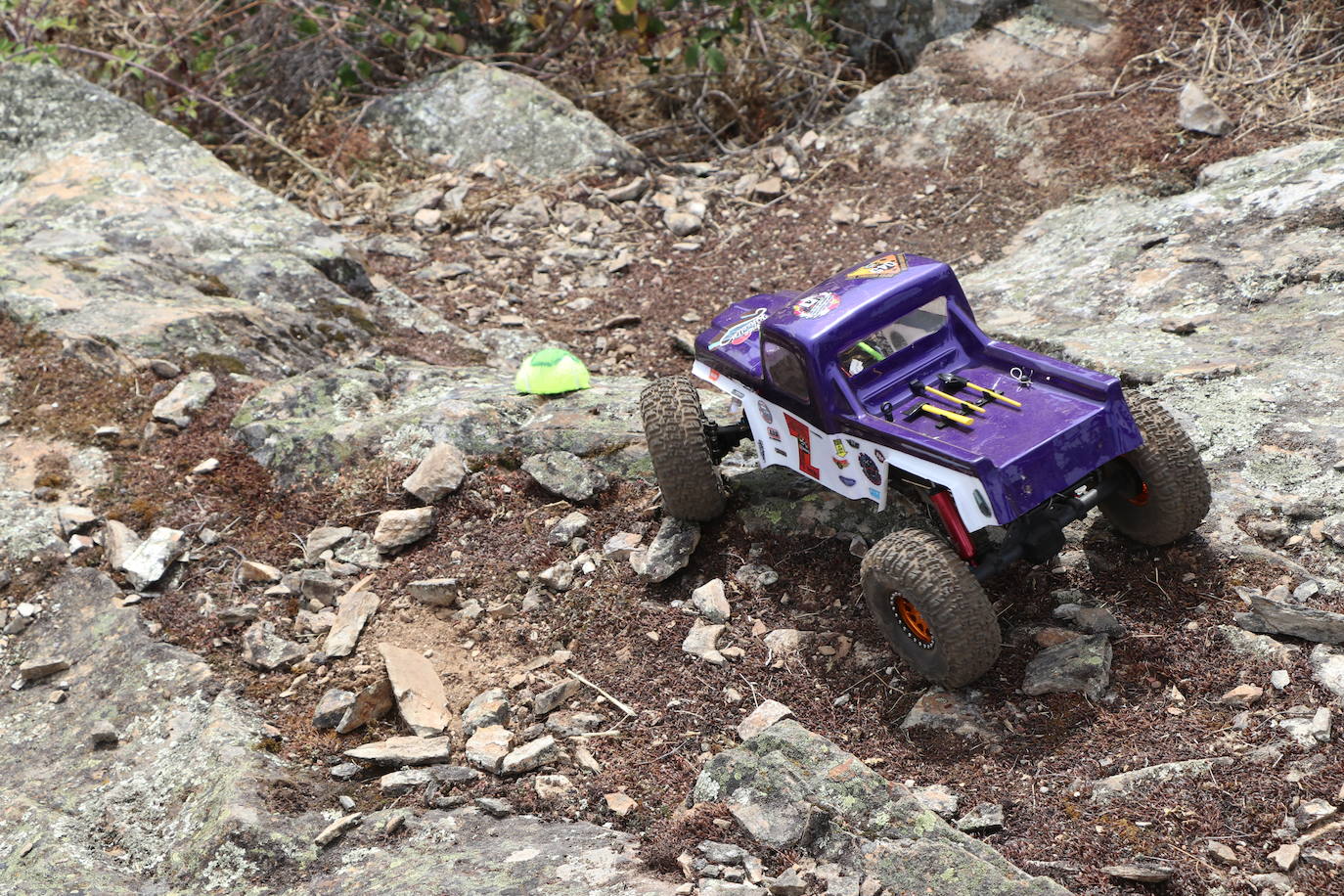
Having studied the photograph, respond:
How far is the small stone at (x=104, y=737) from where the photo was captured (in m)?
4.96

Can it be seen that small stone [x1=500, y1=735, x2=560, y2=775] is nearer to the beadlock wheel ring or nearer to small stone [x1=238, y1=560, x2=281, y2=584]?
the beadlock wheel ring

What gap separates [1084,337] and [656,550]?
330 centimetres

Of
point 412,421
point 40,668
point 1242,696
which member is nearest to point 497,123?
point 412,421

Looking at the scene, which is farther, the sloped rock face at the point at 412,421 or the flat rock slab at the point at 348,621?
the sloped rock face at the point at 412,421

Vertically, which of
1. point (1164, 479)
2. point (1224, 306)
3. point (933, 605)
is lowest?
point (933, 605)

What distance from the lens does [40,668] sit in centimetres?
541

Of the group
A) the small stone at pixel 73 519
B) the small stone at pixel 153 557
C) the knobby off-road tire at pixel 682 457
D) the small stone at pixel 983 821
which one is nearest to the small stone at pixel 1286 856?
the small stone at pixel 983 821

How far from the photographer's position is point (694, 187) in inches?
430

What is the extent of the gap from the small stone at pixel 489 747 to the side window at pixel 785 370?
6.75 ft

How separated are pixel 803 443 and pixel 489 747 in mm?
2091

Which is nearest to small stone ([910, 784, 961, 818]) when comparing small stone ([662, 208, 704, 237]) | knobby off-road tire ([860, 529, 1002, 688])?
knobby off-road tire ([860, 529, 1002, 688])

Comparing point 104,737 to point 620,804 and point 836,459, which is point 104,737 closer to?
point 620,804

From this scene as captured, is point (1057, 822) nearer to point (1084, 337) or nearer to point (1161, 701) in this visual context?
point (1161, 701)

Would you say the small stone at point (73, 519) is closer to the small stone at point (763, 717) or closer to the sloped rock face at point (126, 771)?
the sloped rock face at point (126, 771)
